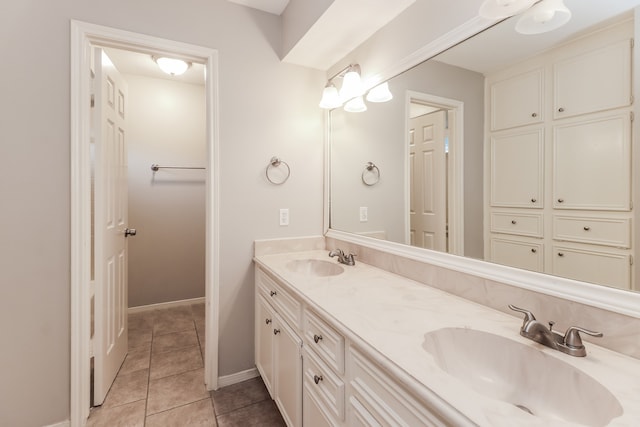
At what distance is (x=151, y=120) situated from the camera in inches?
121

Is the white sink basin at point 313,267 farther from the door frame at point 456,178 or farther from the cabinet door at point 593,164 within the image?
the cabinet door at point 593,164

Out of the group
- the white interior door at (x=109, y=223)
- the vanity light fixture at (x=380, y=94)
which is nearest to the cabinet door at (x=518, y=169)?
the vanity light fixture at (x=380, y=94)

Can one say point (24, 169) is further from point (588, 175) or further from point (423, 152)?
point (588, 175)

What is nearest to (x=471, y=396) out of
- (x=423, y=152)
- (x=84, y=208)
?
(x=423, y=152)

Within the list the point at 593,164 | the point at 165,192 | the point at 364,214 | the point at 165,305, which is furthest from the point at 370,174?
the point at 165,305

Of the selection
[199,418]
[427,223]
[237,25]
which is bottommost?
[199,418]

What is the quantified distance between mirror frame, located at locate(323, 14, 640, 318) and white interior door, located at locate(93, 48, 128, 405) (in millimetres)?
1533

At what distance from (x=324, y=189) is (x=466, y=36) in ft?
4.20

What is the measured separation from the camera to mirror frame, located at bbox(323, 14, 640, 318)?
30.0 inches

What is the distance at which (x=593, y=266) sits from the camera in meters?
0.82

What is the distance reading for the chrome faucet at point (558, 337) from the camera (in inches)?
28.2

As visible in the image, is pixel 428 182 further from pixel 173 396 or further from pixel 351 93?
pixel 173 396

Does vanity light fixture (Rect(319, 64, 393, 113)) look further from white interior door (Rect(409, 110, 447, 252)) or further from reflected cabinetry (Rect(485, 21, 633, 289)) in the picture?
reflected cabinetry (Rect(485, 21, 633, 289))

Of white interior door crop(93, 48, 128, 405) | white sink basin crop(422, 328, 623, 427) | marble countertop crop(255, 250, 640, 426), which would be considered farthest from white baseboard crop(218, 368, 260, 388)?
white sink basin crop(422, 328, 623, 427)
